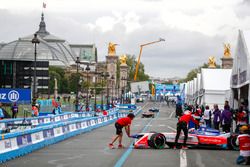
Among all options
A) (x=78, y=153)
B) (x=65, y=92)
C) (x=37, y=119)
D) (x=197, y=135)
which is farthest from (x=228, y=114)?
(x=65, y=92)

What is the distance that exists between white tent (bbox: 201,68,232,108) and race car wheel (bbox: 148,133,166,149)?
91.4 feet

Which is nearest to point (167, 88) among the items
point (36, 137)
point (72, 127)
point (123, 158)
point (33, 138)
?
point (72, 127)

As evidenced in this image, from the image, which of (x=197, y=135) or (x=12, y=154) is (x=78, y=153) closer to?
(x=12, y=154)

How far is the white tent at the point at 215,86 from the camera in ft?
160

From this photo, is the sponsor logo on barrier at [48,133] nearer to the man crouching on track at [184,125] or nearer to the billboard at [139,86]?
the man crouching on track at [184,125]

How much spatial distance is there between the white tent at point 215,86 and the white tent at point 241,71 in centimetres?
1511

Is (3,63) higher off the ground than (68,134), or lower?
higher

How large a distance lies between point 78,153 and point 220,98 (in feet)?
103

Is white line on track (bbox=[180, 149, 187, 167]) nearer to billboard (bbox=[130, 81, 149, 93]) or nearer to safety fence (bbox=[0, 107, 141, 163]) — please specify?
safety fence (bbox=[0, 107, 141, 163])

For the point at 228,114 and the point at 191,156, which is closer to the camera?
the point at 191,156

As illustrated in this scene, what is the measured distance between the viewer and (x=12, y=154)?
56.6ft

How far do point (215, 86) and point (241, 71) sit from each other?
20.8 m

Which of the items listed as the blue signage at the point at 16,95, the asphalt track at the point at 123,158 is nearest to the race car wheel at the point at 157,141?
the asphalt track at the point at 123,158

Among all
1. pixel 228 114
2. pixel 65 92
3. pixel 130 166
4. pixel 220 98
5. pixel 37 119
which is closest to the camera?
pixel 130 166
